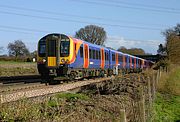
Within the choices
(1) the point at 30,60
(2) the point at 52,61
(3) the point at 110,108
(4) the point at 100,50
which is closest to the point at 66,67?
(2) the point at 52,61

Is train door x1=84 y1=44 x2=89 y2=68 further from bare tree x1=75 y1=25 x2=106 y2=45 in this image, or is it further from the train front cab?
bare tree x1=75 y1=25 x2=106 y2=45

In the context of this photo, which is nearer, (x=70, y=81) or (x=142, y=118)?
(x=142, y=118)

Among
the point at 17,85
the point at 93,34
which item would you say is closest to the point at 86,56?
the point at 17,85

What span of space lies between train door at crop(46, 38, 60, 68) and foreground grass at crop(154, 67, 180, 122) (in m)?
6.50

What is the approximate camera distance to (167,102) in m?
17.3

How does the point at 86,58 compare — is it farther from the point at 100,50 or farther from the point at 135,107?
the point at 135,107

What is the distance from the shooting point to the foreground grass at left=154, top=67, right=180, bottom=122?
44.3 ft

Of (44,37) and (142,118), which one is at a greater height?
(44,37)

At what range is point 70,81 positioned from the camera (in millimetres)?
23281

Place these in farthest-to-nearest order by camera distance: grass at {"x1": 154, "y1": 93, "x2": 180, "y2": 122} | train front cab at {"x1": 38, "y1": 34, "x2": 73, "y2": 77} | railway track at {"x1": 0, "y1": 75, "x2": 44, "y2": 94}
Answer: train front cab at {"x1": 38, "y1": 34, "x2": 73, "y2": 77}
railway track at {"x1": 0, "y1": 75, "x2": 44, "y2": 94}
grass at {"x1": 154, "y1": 93, "x2": 180, "y2": 122}

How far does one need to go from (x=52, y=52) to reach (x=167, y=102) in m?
8.59

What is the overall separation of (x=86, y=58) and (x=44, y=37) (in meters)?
3.75

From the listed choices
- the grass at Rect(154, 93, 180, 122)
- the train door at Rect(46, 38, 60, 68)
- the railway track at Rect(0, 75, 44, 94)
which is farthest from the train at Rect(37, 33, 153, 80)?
the grass at Rect(154, 93, 180, 122)

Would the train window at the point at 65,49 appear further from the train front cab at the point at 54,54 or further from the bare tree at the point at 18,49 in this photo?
the bare tree at the point at 18,49
